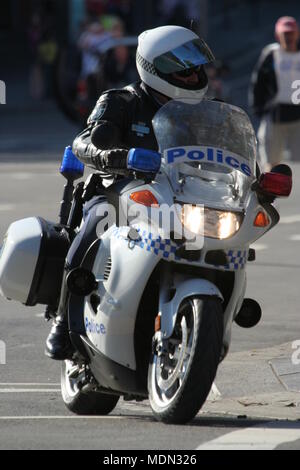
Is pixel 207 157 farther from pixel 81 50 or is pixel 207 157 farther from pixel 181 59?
pixel 81 50

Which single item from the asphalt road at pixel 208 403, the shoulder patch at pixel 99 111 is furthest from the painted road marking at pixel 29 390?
the shoulder patch at pixel 99 111

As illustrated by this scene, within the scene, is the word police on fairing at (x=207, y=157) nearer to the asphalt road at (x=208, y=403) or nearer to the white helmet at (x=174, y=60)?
the white helmet at (x=174, y=60)

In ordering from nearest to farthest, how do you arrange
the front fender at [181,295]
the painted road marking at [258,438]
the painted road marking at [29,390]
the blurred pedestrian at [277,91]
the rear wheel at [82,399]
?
the painted road marking at [258,438] → the front fender at [181,295] → the rear wheel at [82,399] → the painted road marking at [29,390] → the blurred pedestrian at [277,91]

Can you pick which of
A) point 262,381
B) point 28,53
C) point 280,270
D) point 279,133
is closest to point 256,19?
point 28,53

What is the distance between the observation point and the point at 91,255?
25.5 feet

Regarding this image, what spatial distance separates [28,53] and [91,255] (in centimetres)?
2863

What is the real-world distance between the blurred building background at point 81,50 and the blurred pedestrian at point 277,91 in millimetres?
4858

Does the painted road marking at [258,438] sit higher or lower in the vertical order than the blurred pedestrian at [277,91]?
higher

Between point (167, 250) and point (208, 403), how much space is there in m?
1.40

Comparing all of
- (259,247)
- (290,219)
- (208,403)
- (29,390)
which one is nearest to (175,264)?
(208,403)

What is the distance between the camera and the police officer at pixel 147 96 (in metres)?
7.80

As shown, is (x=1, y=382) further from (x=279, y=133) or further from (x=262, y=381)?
(x=279, y=133)

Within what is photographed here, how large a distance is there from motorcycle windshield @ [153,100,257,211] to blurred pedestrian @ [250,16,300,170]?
983 cm

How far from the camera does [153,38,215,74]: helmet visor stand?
779 centimetres
